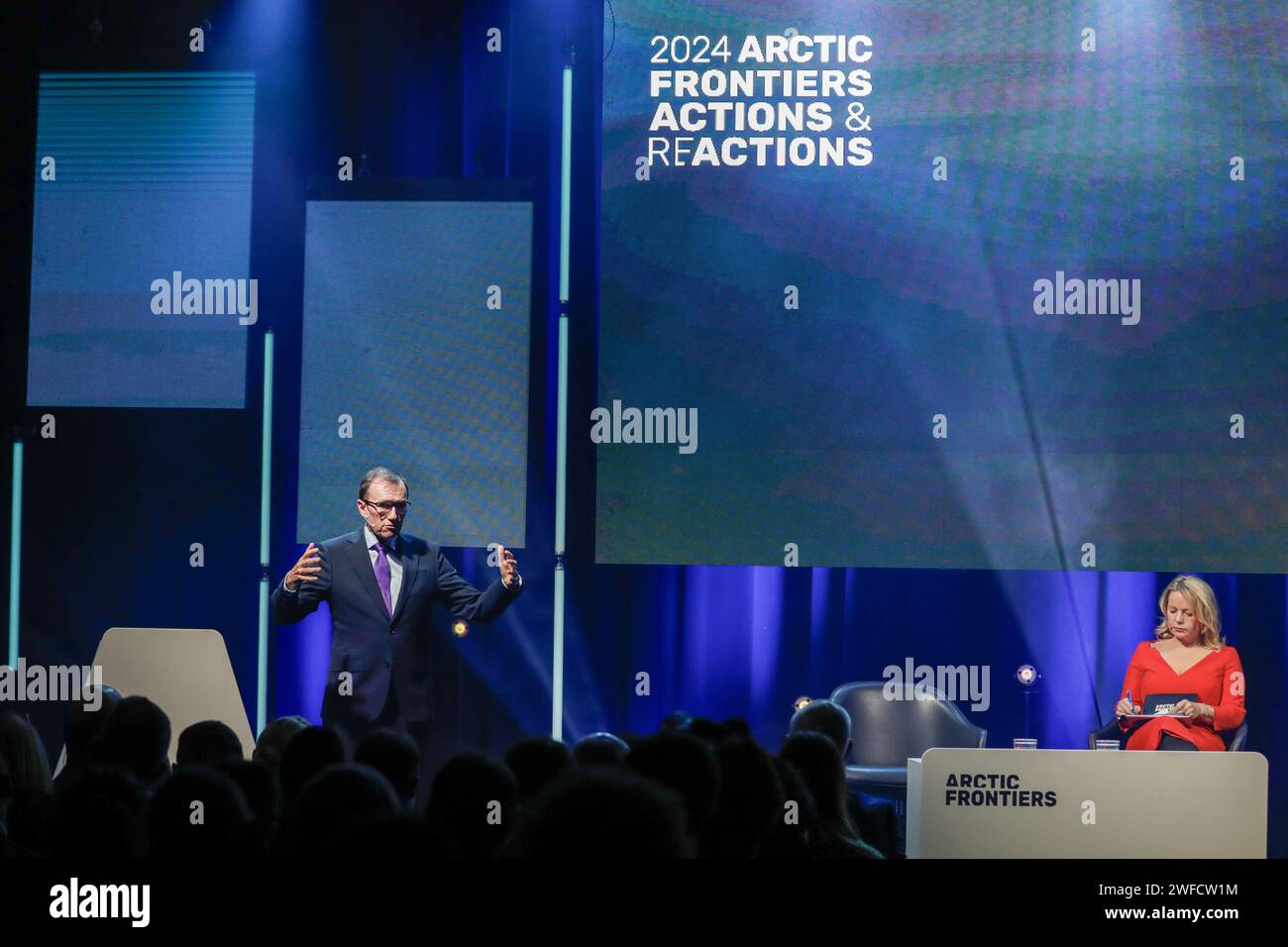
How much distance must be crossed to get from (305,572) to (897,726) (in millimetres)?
2463

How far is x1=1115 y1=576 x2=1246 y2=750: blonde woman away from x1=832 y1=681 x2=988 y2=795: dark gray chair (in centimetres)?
62

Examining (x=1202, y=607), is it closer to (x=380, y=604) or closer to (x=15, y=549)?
(x=380, y=604)

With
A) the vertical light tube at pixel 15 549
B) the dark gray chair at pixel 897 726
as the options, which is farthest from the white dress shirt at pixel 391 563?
the dark gray chair at pixel 897 726

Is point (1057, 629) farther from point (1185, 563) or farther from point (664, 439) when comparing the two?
point (664, 439)

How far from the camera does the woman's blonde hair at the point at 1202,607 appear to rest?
5668 mm

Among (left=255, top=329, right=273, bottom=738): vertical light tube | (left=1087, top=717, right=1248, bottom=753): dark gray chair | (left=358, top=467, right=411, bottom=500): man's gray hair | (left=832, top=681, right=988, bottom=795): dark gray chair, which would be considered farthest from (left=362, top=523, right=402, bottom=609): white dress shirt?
(left=1087, top=717, right=1248, bottom=753): dark gray chair

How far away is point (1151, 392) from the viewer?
6086 mm

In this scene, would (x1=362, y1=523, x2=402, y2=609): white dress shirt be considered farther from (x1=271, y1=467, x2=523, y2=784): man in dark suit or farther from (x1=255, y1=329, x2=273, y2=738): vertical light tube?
(x1=255, y1=329, x2=273, y2=738): vertical light tube

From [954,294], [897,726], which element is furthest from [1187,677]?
[954,294]

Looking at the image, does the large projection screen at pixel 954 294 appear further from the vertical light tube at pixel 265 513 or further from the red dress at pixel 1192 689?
the vertical light tube at pixel 265 513

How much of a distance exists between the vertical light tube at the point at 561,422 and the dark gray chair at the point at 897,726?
1.18m

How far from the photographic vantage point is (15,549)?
657cm

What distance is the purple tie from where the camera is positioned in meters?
6.00
